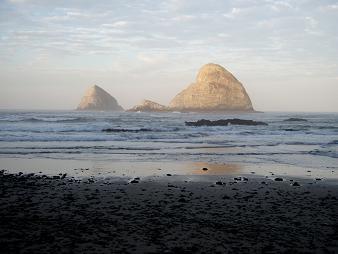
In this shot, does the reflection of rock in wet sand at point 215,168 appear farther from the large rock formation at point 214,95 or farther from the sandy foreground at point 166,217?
the large rock formation at point 214,95

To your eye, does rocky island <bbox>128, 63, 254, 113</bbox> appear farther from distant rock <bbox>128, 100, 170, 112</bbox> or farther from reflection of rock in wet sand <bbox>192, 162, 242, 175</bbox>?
reflection of rock in wet sand <bbox>192, 162, 242, 175</bbox>

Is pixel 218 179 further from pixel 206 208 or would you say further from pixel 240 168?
pixel 206 208

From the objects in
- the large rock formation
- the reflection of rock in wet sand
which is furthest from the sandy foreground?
the large rock formation

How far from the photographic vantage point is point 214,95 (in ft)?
602

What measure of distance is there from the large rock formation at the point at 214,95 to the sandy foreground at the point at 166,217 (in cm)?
16591

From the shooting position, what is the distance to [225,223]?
742cm

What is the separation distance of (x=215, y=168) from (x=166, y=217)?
823 centimetres

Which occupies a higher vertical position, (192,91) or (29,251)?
(192,91)

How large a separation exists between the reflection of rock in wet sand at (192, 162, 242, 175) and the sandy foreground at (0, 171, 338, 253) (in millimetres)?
2515

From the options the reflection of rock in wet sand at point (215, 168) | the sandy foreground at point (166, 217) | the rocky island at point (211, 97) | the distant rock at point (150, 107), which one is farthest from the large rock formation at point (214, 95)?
the sandy foreground at point (166, 217)

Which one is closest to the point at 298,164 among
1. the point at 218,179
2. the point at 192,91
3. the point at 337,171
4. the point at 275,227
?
the point at 337,171

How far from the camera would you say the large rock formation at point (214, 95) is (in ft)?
595

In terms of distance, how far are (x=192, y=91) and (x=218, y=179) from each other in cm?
18218

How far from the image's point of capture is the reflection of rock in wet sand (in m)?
14.6
